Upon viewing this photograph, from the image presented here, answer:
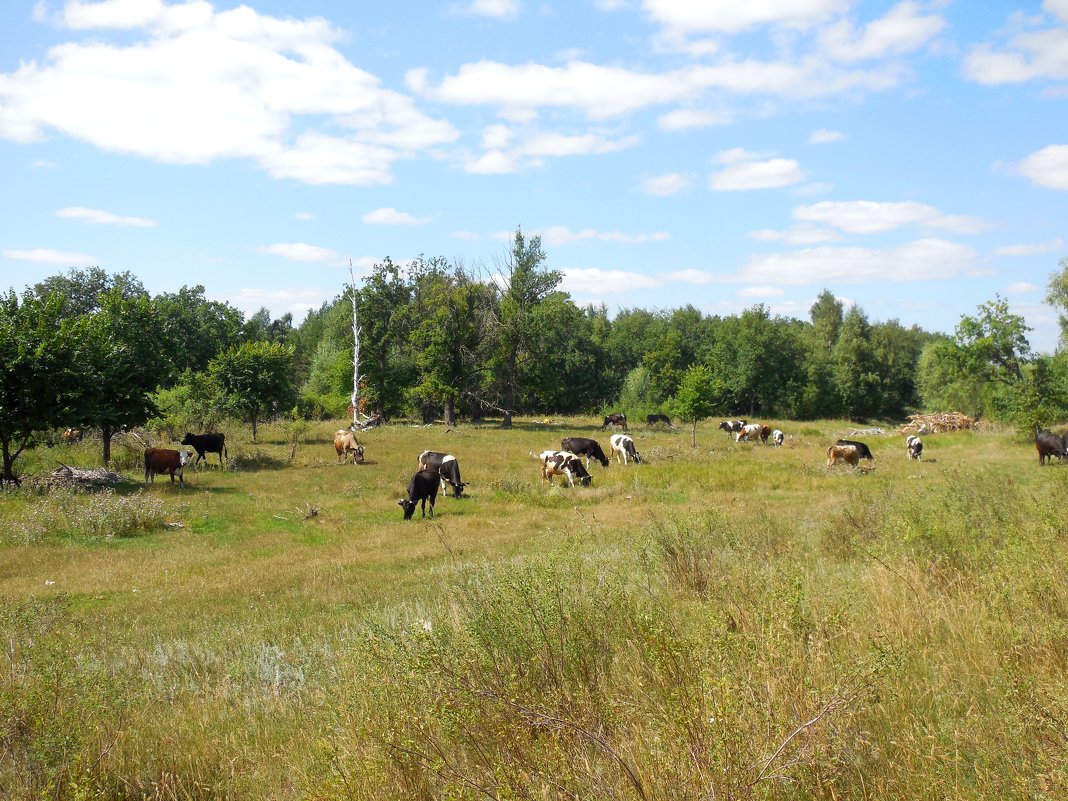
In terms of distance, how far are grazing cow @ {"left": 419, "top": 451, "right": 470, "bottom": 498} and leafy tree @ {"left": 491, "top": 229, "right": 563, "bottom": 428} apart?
82.8ft

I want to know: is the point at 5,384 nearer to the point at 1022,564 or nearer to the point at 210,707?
the point at 210,707

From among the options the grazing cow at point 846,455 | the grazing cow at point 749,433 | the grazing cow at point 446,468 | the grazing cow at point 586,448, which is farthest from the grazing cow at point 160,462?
the grazing cow at point 749,433

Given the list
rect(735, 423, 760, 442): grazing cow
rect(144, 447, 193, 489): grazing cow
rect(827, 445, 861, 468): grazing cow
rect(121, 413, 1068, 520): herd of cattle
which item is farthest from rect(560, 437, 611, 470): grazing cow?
rect(735, 423, 760, 442): grazing cow

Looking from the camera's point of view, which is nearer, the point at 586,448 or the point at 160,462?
the point at 160,462

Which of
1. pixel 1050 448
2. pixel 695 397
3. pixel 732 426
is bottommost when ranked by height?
pixel 732 426

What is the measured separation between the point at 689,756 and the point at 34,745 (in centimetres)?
389

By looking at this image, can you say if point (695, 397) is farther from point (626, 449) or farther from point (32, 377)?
point (32, 377)

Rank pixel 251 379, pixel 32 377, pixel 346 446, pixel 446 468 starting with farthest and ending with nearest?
1. pixel 251 379
2. pixel 346 446
3. pixel 446 468
4. pixel 32 377

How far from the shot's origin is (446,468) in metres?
24.1

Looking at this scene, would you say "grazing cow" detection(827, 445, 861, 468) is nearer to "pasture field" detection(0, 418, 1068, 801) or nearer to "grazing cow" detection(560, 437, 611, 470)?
"grazing cow" detection(560, 437, 611, 470)

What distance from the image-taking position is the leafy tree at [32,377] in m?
20.8

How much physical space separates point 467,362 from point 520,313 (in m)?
5.47

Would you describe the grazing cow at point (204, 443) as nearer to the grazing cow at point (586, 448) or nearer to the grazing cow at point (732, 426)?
the grazing cow at point (586, 448)

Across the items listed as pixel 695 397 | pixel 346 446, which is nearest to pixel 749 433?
pixel 695 397
